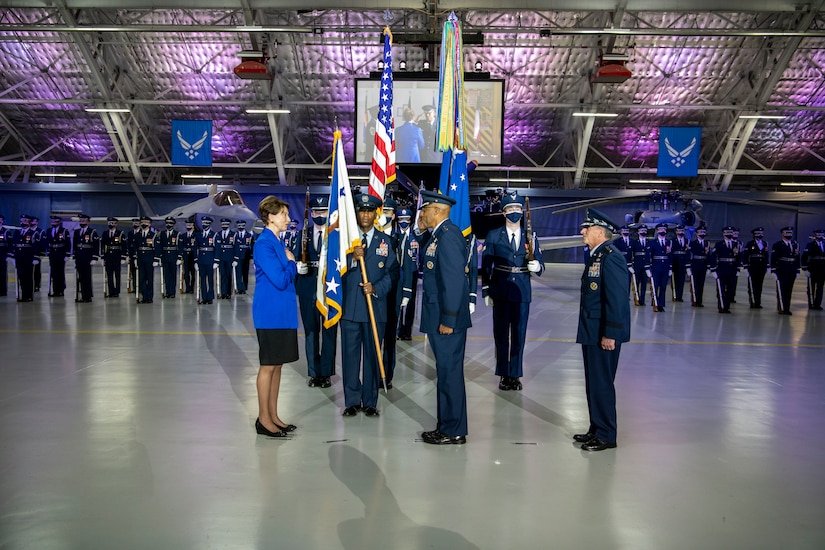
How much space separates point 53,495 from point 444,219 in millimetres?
2936

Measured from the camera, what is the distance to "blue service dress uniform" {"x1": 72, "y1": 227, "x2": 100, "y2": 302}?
13.1 m

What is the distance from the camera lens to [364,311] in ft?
17.1

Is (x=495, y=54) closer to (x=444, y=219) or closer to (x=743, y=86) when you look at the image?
(x=743, y=86)

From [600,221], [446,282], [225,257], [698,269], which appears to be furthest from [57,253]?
[698,269]

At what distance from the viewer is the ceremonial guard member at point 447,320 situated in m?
4.48

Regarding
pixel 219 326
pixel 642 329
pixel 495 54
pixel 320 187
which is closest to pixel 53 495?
pixel 219 326

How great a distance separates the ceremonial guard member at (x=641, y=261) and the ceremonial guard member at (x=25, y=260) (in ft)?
40.7

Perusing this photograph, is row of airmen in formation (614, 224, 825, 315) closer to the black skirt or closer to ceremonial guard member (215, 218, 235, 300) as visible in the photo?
ceremonial guard member (215, 218, 235, 300)

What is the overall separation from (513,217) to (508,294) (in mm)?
770

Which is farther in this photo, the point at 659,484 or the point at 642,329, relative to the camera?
the point at 642,329

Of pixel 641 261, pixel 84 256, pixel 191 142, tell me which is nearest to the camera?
pixel 84 256

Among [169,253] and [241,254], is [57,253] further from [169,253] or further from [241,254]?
[241,254]

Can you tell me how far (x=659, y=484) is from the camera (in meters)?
3.89

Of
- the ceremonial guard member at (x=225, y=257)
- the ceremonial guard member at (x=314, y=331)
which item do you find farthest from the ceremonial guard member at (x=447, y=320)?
the ceremonial guard member at (x=225, y=257)
